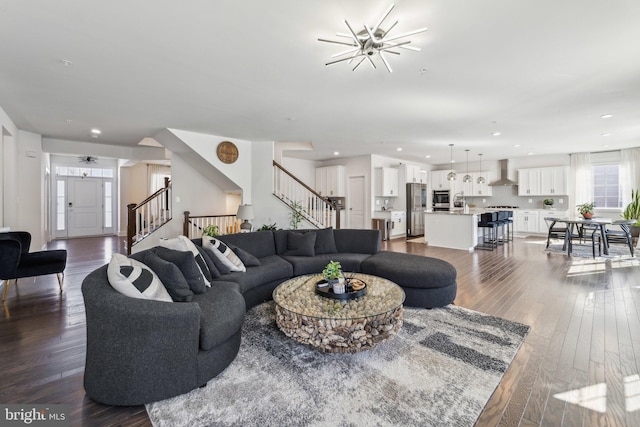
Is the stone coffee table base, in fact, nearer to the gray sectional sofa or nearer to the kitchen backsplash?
the gray sectional sofa

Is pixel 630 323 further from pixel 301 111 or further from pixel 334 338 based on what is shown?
pixel 301 111

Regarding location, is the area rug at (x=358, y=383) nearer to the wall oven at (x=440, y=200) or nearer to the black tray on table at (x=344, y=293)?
the black tray on table at (x=344, y=293)

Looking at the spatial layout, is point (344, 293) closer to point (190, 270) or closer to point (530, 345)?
point (190, 270)

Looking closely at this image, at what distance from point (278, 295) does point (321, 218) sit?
4558mm

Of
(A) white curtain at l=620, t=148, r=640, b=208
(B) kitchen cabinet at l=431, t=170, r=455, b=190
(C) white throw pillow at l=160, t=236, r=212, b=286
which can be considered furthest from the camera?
(B) kitchen cabinet at l=431, t=170, r=455, b=190

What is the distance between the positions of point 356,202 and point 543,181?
6.00 m

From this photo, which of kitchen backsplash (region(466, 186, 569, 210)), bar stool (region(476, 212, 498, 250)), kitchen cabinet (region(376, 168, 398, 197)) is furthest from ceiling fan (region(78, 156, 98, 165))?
kitchen backsplash (region(466, 186, 569, 210))

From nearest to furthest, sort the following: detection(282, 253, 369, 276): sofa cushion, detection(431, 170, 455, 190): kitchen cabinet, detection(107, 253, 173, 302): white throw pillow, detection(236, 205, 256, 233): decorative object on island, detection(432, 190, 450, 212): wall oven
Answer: detection(107, 253, 173, 302): white throw pillow < detection(282, 253, 369, 276): sofa cushion < detection(236, 205, 256, 233): decorative object on island < detection(432, 190, 450, 212): wall oven < detection(431, 170, 455, 190): kitchen cabinet

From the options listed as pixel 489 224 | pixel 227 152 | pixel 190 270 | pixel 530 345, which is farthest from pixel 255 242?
pixel 489 224

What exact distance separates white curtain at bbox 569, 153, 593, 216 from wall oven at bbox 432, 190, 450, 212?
3.57m

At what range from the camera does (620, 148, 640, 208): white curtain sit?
802 centimetres

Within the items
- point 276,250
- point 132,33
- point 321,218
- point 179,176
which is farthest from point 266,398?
point 179,176

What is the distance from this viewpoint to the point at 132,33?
96.9 inches

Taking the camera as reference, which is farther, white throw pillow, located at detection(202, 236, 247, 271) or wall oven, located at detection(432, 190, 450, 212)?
wall oven, located at detection(432, 190, 450, 212)
